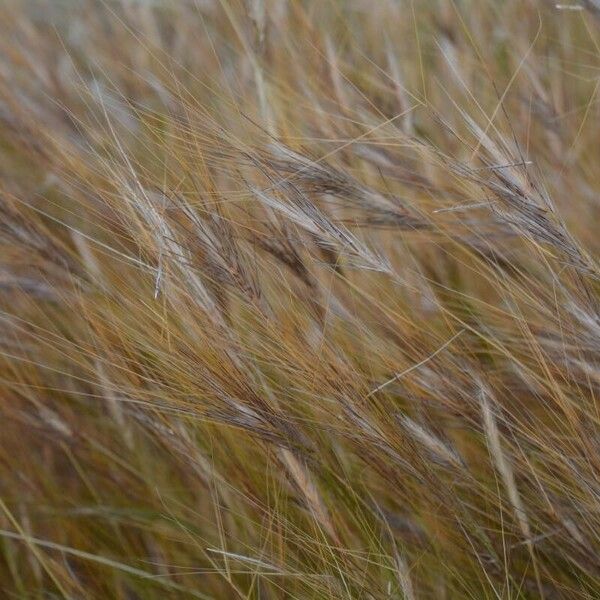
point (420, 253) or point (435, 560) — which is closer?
point (435, 560)

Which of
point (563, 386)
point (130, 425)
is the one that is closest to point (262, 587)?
point (130, 425)

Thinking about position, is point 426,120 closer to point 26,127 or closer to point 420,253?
point 420,253

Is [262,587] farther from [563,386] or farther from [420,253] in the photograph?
[420,253]

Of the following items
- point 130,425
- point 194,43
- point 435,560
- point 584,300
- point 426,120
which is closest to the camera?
point 584,300

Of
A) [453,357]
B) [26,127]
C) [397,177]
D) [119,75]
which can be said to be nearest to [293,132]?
[397,177]

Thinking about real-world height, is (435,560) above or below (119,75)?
below

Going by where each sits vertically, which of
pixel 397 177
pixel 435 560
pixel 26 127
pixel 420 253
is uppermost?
pixel 26 127

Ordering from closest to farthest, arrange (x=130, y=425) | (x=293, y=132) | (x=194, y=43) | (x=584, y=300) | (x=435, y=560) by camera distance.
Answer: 1. (x=584, y=300)
2. (x=435, y=560)
3. (x=130, y=425)
4. (x=293, y=132)
5. (x=194, y=43)
